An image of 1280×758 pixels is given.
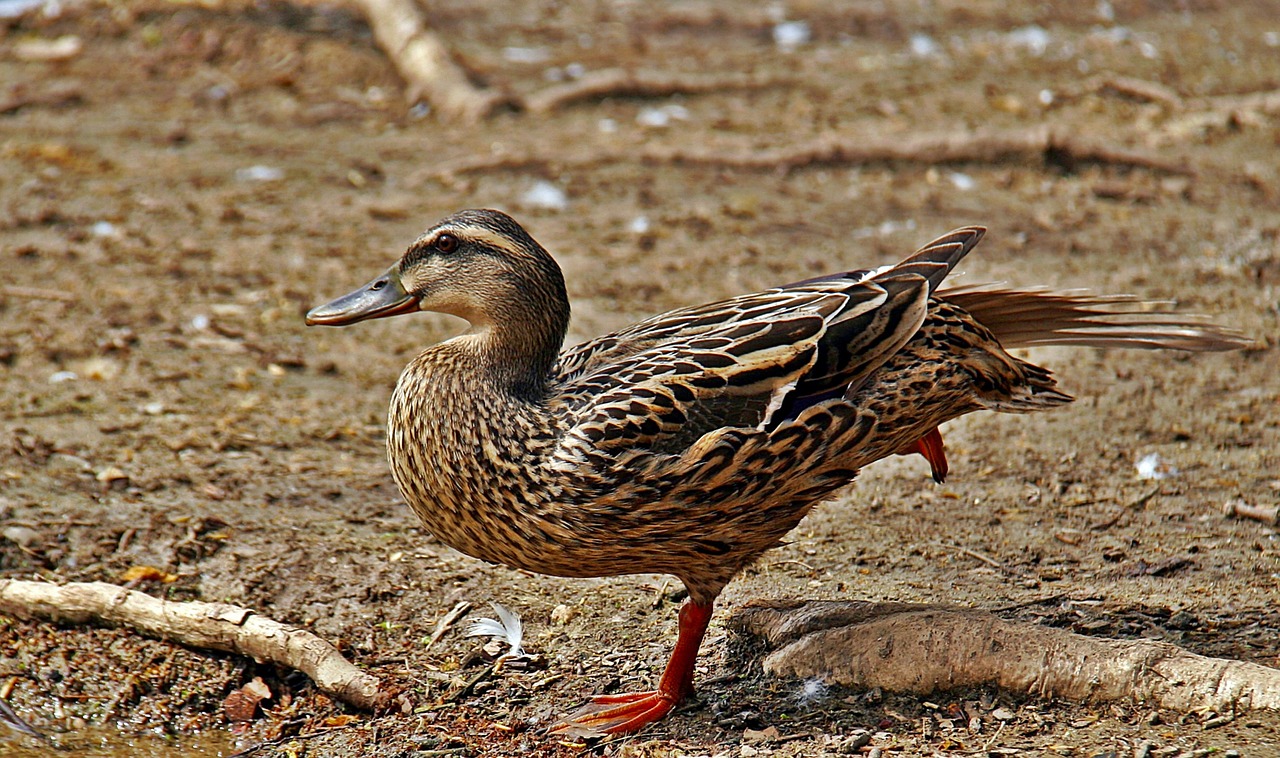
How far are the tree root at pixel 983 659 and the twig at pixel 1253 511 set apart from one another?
1.18 m

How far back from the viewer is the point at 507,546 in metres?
3.58

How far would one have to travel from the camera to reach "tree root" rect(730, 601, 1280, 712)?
336 centimetres

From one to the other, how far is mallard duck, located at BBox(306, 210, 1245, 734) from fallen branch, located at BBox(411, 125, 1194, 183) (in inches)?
158

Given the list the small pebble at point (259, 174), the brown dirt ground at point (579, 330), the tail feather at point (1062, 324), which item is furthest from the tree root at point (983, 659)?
the small pebble at point (259, 174)

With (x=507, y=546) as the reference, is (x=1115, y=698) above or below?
below

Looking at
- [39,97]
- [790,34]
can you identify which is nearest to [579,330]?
[39,97]

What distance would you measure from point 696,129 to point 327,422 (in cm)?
392

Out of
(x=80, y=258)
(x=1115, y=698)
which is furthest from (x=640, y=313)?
(x=1115, y=698)

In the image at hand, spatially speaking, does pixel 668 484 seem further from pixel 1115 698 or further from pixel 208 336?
pixel 208 336

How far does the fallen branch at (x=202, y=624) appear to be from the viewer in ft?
12.7

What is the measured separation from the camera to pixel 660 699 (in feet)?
12.2

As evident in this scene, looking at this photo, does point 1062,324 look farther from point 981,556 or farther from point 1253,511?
point 1253,511

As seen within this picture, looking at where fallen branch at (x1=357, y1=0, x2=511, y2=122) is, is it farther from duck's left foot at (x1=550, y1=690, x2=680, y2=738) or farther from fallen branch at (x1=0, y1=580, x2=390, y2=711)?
duck's left foot at (x1=550, y1=690, x2=680, y2=738)

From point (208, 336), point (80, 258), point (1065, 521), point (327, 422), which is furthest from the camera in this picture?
point (80, 258)
